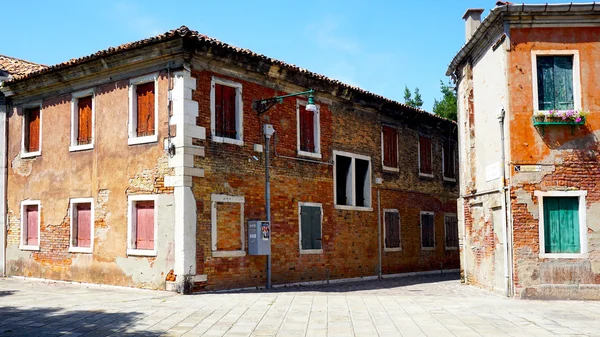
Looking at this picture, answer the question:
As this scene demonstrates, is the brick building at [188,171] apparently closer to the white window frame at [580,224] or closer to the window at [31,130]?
the window at [31,130]

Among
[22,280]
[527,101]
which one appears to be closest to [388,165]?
[527,101]

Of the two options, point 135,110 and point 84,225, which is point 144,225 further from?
point 135,110

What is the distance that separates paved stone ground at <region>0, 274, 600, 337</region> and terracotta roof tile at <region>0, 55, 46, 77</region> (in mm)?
6783

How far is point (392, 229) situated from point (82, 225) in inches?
379

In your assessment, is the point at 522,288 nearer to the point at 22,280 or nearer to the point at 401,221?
the point at 401,221

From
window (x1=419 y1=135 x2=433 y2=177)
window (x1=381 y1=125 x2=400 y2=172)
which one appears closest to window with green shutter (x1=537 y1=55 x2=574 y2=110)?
window (x1=381 y1=125 x2=400 y2=172)

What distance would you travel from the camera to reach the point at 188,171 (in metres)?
13.6

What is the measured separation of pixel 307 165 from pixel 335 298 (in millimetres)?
4928

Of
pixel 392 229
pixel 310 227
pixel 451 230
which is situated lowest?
pixel 451 230

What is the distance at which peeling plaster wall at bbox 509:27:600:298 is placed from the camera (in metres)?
13.0

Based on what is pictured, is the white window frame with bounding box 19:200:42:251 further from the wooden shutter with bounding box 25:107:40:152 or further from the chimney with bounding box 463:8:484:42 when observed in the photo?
the chimney with bounding box 463:8:484:42

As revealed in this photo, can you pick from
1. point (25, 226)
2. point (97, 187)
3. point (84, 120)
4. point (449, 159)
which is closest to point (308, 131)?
point (97, 187)

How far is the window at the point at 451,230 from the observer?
76.4 feet

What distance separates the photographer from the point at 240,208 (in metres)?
14.8
